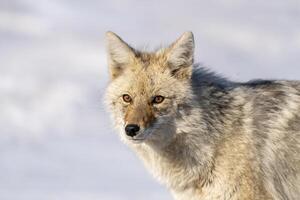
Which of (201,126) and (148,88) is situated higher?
(148,88)

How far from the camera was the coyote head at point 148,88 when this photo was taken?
10062 mm

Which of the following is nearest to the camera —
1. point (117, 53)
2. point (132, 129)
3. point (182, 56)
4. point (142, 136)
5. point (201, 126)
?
point (132, 129)

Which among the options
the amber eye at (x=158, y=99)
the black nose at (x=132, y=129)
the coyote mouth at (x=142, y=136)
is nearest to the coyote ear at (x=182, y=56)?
the amber eye at (x=158, y=99)

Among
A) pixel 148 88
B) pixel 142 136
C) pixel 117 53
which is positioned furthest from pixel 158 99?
pixel 117 53

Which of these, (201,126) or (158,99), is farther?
(201,126)

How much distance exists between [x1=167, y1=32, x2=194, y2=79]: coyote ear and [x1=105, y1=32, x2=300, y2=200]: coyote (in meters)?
0.02

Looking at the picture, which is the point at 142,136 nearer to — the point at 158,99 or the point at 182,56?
the point at 158,99

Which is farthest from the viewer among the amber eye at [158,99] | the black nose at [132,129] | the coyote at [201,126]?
the amber eye at [158,99]

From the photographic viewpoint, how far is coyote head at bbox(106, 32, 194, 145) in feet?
33.0

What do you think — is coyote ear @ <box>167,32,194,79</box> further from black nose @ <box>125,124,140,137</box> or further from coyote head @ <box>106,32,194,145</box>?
black nose @ <box>125,124,140,137</box>

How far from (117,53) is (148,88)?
1.00 meters

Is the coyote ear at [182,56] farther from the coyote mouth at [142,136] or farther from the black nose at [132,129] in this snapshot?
the black nose at [132,129]

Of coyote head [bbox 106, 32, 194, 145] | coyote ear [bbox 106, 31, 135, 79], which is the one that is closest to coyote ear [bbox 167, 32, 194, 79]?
coyote head [bbox 106, 32, 194, 145]

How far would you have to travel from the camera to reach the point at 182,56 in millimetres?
10555
